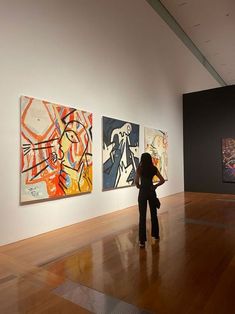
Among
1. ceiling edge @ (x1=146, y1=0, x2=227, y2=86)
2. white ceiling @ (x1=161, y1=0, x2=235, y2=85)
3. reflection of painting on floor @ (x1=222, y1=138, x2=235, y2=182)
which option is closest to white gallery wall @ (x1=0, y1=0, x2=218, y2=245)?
ceiling edge @ (x1=146, y1=0, x2=227, y2=86)

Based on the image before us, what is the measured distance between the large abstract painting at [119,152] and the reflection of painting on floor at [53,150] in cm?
60

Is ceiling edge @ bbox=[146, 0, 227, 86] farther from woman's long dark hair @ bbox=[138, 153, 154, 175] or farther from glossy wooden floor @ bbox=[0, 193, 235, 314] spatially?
glossy wooden floor @ bbox=[0, 193, 235, 314]

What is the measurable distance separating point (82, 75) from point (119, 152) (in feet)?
6.86

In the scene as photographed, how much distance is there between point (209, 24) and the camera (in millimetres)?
9484

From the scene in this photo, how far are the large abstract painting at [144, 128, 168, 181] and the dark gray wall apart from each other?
184 centimetres

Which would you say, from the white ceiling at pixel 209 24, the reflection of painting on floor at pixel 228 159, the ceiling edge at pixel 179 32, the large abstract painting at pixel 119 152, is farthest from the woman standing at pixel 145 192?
the white ceiling at pixel 209 24

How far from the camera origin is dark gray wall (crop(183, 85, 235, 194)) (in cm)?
930

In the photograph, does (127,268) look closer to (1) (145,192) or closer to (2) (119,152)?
(1) (145,192)

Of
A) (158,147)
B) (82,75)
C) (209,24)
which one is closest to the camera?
(82,75)

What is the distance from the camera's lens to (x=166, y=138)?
8727 mm

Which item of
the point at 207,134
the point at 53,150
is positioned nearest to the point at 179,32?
the point at 207,134

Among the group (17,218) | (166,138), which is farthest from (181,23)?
(17,218)

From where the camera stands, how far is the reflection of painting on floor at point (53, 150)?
13.1 ft

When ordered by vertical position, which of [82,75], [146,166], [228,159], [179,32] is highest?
[179,32]
